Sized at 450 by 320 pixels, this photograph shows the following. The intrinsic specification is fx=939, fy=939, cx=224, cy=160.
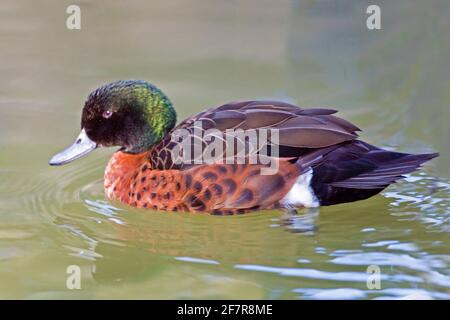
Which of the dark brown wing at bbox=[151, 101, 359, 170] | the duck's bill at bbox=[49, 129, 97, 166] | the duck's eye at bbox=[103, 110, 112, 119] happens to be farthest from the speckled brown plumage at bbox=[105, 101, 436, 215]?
the duck's bill at bbox=[49, 129, 97, 166]

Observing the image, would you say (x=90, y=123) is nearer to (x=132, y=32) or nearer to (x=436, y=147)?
(x=436, y=147)

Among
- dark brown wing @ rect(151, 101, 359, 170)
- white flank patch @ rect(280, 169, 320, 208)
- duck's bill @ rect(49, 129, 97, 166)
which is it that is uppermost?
dark brown wing @ rect(151, 101, 359, 170)

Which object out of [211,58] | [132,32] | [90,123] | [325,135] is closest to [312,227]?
[325,135]

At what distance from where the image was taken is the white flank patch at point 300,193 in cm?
570

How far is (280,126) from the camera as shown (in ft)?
18.8

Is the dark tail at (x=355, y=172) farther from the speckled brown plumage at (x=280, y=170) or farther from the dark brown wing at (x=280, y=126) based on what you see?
the dark brown wing at (x=280, y=126)

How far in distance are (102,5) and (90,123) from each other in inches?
→ 162

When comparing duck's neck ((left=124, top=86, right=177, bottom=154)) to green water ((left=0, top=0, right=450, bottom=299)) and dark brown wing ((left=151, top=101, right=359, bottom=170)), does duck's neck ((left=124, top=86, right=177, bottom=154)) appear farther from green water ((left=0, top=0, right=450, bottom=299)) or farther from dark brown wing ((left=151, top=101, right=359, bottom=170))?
green water ((left=0, top=0, right=450, bottom=299))

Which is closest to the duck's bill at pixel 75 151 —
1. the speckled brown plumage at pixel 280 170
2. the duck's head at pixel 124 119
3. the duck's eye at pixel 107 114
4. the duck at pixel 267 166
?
the duck's head at pixel 124 119

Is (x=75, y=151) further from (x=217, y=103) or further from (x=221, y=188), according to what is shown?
(x=217, y=103)

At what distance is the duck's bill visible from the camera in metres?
6.12

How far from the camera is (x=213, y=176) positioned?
565 centimetres

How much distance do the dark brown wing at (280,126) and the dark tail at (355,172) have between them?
0.11 m

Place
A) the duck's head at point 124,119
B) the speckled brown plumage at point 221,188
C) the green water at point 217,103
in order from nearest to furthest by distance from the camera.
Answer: the green water at point 217,103 < the speckled brown plumage at point 221,188 < the duck's head at point 124,119
